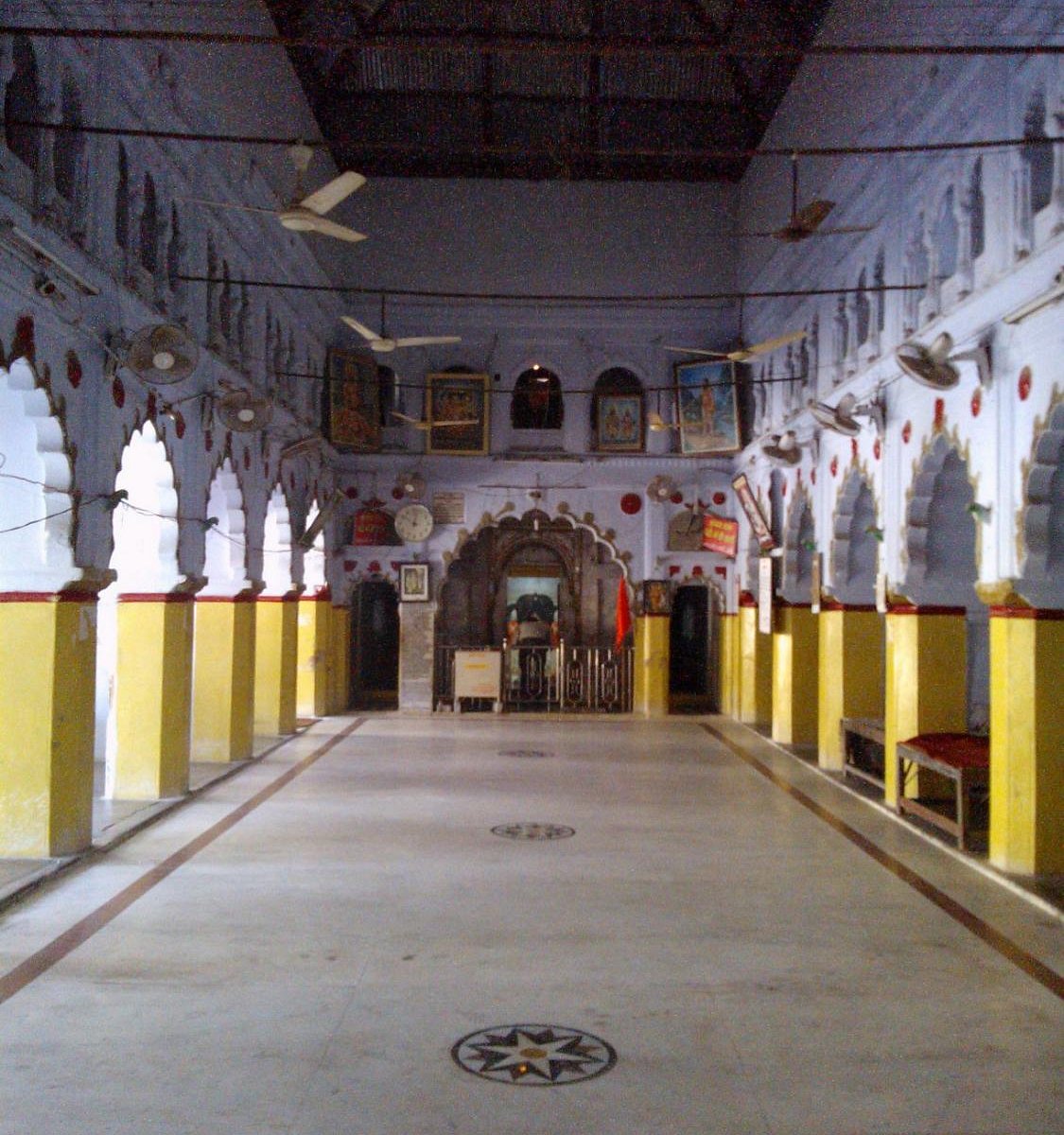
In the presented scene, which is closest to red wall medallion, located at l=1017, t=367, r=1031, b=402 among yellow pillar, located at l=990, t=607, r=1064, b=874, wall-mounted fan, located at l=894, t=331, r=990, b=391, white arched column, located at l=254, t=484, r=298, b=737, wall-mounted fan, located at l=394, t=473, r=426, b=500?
wall-mounted fan, located at l=894, t=331, r=990, b=391

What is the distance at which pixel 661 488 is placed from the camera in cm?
2025

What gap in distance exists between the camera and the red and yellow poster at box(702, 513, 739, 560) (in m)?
20.1

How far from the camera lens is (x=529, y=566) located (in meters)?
22.8

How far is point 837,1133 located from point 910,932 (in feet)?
10.1

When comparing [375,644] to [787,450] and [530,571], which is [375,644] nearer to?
[530,571]

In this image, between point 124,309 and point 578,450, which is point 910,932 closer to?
point 124,309

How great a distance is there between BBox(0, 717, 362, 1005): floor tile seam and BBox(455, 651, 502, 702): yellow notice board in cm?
763

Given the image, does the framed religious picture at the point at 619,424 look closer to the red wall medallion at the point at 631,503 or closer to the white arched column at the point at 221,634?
the red wall medallion at the point at 631,503

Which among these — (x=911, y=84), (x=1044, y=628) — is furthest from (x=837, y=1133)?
(x=911, y=84)

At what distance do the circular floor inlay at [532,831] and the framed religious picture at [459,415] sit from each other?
10.8 meters

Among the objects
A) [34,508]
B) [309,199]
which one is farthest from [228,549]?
[309,199]

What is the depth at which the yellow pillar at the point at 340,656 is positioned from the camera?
20484 millimetres

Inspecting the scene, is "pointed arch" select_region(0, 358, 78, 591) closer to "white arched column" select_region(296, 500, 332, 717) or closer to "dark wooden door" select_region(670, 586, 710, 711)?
"white arched column" select_region(296, 500, 332, 717)

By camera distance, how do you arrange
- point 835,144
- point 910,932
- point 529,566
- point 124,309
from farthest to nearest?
point 529,566
point 835,144
point 124,309
point 910,932
